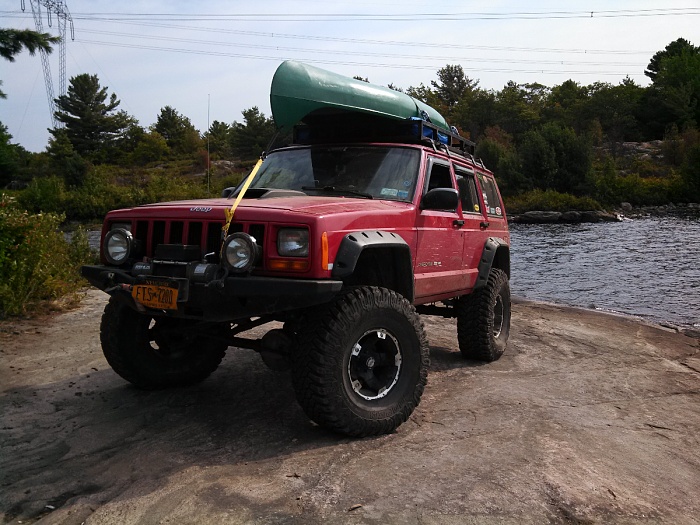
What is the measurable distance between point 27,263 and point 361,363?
18.6 feet

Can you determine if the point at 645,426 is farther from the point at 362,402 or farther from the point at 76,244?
the point at 76,244

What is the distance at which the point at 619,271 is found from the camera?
16609 mm

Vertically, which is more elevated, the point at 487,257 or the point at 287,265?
the point at 287,265

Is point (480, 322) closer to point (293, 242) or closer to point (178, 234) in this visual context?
point (293, 242)

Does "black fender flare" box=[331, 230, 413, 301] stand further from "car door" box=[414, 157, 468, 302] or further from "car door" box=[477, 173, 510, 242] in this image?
"car door" box=[477, 173, 510, 242]

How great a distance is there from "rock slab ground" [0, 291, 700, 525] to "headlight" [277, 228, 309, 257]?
3.94ft

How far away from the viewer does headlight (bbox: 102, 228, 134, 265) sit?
12.8 feet

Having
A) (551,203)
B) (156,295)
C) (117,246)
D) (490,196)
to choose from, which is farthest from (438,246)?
(551,203)

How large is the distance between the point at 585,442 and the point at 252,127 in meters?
75.3

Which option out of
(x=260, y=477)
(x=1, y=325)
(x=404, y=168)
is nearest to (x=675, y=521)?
(x=260, y=477)

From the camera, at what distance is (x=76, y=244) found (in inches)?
433

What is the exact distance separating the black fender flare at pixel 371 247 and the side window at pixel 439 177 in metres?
1.04

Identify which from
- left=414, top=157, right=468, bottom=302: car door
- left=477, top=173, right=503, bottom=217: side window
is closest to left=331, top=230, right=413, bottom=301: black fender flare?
left=414, top=157, right=468, bottom=302: car door

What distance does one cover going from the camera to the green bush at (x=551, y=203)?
44156 millimetres
